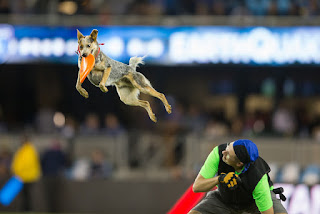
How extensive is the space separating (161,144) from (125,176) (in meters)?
1.20

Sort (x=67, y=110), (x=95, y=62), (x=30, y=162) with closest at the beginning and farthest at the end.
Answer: (x=95, y=62) < (x=30, y=162) < (x=67, y=110)

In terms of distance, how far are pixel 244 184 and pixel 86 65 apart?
257 centimetres

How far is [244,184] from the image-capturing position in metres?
7.35

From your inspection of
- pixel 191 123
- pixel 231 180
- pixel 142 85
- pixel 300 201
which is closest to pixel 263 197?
pixel 231 180

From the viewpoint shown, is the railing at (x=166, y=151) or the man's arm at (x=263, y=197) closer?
the man's arm at (x=263, y=197)

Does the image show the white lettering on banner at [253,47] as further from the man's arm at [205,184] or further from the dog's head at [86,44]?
the dog's head at [86,44]

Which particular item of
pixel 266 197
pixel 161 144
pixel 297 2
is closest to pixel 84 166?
pixel 161 144

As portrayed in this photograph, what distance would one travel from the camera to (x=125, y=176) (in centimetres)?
1720

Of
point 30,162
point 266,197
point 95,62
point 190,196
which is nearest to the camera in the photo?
point 95,62

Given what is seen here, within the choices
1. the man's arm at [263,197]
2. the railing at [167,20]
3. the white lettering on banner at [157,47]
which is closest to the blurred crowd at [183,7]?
the railing at [167,20]

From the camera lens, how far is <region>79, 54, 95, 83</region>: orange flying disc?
555 centimetres

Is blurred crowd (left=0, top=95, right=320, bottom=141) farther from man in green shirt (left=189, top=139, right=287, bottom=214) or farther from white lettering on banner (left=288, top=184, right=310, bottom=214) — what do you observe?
man in green shirt (left=189, top=139, right=287, bottom=214)

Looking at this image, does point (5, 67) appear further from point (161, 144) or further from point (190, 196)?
point (190, 196)

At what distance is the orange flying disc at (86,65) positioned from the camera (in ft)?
18.2
